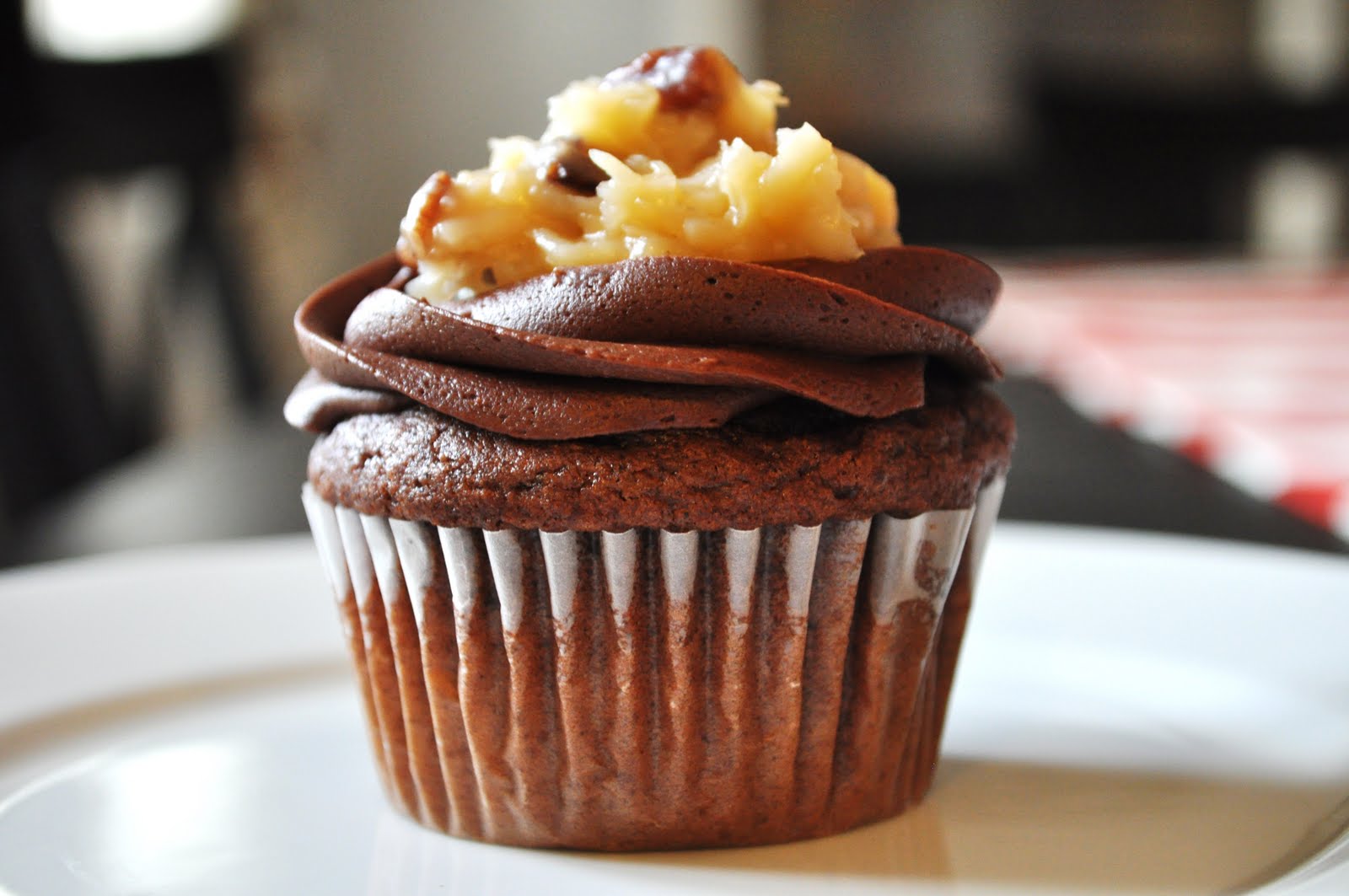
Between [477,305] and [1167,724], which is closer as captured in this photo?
[477,305]

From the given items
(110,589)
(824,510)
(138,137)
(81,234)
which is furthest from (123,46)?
(824,510)

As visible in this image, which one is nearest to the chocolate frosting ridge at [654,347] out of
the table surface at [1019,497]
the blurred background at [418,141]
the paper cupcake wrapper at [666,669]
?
the paper cupcake wrapper at [666,669]

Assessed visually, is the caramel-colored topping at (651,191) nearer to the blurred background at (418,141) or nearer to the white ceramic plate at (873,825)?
the white ceramic plate at (873,825)

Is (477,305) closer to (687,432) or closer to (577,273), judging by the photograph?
(577,273)

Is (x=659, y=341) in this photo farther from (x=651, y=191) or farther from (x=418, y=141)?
(x=418, y=141)

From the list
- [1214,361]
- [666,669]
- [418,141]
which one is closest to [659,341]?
[666,669]

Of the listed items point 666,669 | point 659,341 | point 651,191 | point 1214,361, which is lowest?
point 1214,361
